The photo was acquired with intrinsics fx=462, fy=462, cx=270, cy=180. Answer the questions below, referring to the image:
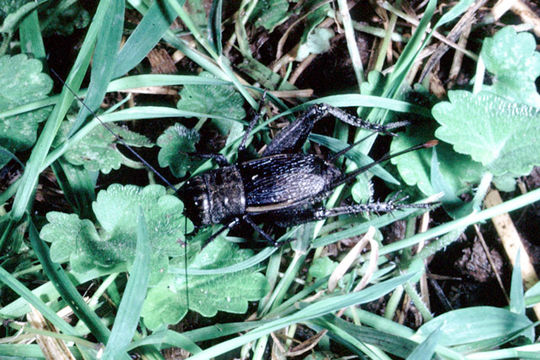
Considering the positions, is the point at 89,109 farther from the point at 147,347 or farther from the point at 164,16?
the point at 147,347

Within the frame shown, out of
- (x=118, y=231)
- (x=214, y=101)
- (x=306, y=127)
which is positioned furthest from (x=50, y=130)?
(x=306, y=127)

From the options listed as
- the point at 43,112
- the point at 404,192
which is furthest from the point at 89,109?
the point at 404,192

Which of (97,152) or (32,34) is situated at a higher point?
(32,34)

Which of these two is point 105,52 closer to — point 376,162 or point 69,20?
point 69,20

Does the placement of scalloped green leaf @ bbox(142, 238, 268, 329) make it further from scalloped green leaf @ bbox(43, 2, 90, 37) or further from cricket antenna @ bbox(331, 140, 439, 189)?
scalloped green leaf @ bbox(43, 2, 90, 37)

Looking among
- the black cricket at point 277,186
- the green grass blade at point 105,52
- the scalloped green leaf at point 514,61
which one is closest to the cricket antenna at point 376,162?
the black cricket at point 277,186
